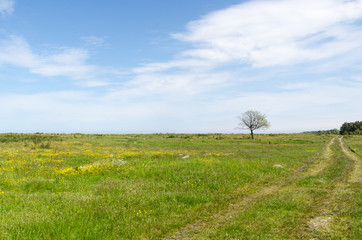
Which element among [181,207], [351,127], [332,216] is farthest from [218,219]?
[351,127]

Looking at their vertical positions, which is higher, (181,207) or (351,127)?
(351,127)

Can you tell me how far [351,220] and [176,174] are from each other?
10.1 m

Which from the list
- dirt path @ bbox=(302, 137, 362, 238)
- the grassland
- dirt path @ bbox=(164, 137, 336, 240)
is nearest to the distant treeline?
dirt path @ bbox=(302, 137, 362, 238)

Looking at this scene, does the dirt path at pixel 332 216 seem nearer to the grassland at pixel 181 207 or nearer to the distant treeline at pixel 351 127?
the grassland at pixel 181 207

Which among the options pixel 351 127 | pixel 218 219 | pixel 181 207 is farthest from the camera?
pixel 351 127

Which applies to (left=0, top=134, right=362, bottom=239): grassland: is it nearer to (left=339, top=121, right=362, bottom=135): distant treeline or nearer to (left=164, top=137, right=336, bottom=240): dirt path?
(left=164, top=137, right=336, bottom=240): dirt path

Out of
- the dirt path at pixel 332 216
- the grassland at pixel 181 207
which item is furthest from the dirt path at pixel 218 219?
the dirt path at pixel 332 216

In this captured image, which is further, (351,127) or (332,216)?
(351,127)

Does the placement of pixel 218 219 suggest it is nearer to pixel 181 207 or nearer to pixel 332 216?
pixel 181 207

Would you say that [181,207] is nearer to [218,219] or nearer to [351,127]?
[218,219]

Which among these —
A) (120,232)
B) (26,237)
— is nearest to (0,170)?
(26,237)

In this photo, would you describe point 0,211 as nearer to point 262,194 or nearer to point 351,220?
point 262,194

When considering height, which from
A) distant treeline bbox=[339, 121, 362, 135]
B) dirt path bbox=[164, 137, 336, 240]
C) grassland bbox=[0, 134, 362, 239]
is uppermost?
distant treeline bbox=[339, 121, 362, 135]

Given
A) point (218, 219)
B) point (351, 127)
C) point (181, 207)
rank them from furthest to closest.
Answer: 1. point (351, 127)
2. point (181, 207)
3. point (218, 219)
